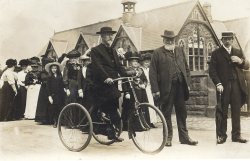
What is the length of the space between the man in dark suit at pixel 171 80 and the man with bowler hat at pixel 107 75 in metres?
0.52

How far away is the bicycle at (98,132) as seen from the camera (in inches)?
211

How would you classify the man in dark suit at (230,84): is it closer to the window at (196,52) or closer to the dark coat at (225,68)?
the dark coat at (225,68)

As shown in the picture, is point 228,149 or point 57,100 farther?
point 57,100

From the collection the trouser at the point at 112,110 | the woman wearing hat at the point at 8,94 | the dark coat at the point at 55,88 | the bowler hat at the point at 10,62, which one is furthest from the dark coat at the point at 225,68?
the woman wearing hat at the point at 8,94

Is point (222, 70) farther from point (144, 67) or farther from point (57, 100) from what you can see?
point (57, 100)

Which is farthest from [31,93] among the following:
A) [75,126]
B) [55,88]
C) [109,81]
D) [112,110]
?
[109,81]

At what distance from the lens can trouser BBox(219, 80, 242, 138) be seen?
5.87 m

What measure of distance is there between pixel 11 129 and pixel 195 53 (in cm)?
393

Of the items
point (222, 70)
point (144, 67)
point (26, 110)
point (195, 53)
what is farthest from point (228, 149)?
point (26, 110)

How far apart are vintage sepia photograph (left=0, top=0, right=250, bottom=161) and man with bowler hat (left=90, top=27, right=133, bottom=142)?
0.6 inches

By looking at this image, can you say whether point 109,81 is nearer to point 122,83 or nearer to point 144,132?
point 122,83

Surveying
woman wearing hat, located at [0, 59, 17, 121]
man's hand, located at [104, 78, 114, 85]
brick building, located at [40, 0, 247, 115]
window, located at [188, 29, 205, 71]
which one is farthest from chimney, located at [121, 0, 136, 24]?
woman wearing hat, located at [0, 59, 17, 121]

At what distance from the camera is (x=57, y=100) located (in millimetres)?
8039

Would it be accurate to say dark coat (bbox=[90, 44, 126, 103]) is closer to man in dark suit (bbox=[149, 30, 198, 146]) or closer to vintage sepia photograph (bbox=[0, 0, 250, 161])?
vintage sepia photograph (bbox=[0, 0, 250, 161])
